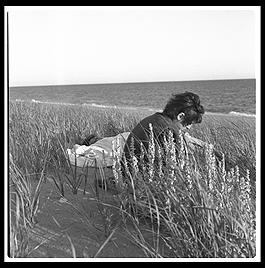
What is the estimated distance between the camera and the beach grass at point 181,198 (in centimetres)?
217

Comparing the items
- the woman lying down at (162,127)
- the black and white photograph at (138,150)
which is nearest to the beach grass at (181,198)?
the black and white photograph at (138,150)

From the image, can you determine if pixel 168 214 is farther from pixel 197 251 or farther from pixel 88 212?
pixel 88 212

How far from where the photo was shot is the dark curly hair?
11.2 ft

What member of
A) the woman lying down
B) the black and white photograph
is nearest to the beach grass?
the black and white photograph

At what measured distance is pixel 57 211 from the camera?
2766 millimetres

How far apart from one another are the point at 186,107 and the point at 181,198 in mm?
1266

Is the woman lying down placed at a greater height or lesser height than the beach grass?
greater

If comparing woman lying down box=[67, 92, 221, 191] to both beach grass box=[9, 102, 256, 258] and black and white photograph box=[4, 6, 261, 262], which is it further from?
beach grass box=[9, 102, 256, 258]

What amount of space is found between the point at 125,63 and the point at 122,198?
0.97m

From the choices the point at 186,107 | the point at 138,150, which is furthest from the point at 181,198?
the point at 186,107

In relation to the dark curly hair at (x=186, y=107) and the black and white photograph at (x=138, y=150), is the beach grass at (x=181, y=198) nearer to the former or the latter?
the black and white photograph at (x=138, y=150)

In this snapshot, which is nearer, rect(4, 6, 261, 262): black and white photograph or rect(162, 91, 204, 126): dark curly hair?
rect(4, 6, 261, 262): black and white photograph

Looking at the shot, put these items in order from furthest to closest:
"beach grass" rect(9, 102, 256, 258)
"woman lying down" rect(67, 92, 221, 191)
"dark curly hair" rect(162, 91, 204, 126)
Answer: "dark curly hair" rect(162, 91, 204, 126)
"woman lying down" rect(67, 92, 221, 191)
"beach grass" rect(9, 102, 256, 258)

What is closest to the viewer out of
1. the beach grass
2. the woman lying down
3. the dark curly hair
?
the beach grass
